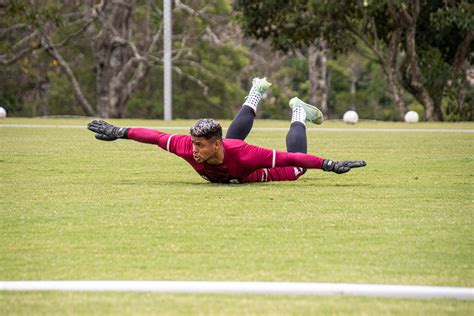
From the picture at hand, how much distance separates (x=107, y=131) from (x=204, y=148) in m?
1.46

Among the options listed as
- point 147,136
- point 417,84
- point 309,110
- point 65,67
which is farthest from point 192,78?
point 147,136

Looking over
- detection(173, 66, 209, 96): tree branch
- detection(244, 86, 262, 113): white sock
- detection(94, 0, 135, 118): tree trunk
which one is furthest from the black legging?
detection(173, 66, 209, 96): tree branch

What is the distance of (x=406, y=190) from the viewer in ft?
41.9

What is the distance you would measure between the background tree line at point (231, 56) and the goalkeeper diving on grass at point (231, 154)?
28.2m

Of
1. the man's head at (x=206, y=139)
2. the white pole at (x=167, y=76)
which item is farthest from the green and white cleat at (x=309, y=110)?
the white pole at (x=167, y=76)

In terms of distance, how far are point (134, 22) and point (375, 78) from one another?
54.6ft

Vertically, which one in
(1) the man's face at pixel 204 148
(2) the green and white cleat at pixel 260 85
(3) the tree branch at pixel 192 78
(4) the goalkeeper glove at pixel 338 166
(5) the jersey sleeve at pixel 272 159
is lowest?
(3) the tree branch at pixel 192 78

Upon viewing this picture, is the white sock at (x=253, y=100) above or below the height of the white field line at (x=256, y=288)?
above

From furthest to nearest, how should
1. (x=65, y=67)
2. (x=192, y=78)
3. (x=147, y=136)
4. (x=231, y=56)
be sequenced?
(x=231, y=56), (x=192, y=78), (x=65, y=67), (x=147, y=136)

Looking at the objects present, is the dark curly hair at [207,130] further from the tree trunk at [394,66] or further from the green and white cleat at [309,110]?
the tree trunk at [394,66]

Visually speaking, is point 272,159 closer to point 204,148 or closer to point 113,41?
point 204,148

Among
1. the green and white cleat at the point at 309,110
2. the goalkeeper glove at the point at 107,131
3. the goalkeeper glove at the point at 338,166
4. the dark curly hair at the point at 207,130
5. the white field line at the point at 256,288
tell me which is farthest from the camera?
the green and white cleat at the point at 309,110

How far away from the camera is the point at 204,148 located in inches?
480

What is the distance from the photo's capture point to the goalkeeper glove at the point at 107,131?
13.0 m
